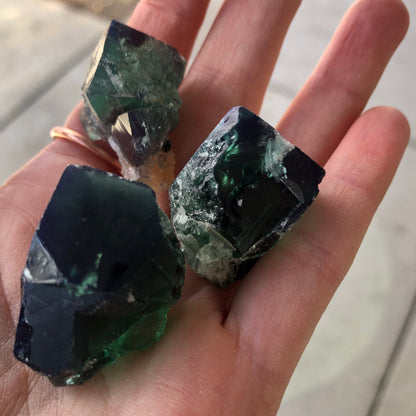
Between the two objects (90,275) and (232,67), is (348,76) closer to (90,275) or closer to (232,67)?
(232,67)

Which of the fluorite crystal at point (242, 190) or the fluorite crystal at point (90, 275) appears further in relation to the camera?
the fluorite crystal at point (242, 190)

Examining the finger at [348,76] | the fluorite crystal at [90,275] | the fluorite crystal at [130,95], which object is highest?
the finger at [348,76]

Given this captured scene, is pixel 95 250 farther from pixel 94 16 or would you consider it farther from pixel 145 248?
pixel 94 16

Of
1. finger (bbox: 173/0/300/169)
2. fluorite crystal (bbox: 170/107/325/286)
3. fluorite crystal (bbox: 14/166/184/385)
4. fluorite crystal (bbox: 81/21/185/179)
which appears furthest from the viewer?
finger (bbox: 173/0/300/169)

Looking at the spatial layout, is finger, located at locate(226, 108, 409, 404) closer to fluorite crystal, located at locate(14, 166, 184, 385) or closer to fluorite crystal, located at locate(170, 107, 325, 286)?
fluorite crystal, located at locate(170, 107, 325, 286)

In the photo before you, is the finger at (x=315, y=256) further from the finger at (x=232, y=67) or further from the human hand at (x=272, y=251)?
the finger at (x=232, y=67)

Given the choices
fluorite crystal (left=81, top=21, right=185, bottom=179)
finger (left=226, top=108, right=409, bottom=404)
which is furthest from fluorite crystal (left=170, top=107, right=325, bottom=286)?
fluorite crystal (left=81, top=21, right=185, bottom=179)

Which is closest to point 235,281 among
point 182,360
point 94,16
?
point 182,360

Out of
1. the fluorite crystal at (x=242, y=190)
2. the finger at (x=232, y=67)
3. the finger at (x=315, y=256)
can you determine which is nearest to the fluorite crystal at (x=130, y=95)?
the finger at (x=232, y=67)
